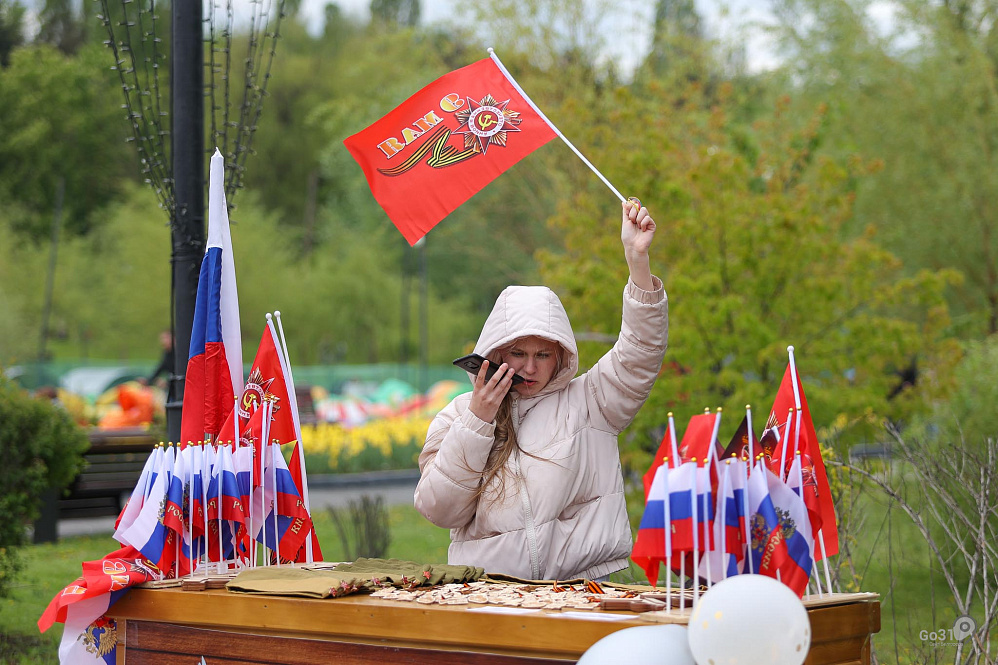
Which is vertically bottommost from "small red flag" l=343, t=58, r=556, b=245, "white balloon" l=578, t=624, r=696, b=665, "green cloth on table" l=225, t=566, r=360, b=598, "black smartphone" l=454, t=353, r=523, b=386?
"white balloon" l=578, t=624, r=696, b=665

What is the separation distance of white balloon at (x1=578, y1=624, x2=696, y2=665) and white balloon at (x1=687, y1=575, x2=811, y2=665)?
0.07 meters

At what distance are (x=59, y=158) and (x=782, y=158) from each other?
39.4 meters

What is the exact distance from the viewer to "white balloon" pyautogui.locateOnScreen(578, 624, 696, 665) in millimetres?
2787

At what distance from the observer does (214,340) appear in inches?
188

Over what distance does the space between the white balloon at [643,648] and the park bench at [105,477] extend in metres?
9.95

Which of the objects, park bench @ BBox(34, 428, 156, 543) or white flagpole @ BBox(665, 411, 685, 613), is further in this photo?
park bench @ BBox(34, 428, 156, 543)

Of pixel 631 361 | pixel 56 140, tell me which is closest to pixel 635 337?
pixel 631 361

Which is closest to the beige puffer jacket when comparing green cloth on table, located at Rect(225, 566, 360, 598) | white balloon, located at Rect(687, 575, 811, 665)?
green cloth on table, located at Rect(225, 566, 360, 598)

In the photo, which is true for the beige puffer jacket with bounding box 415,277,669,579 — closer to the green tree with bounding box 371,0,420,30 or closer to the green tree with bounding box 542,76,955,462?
the green tree with bounding box 542,76,955,462

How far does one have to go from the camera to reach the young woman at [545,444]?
3832 millimetres

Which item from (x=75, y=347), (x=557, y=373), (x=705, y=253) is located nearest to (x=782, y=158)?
(x=705, y=253)

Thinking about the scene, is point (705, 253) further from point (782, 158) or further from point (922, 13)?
point (922, 13)

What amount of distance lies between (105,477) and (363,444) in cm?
624

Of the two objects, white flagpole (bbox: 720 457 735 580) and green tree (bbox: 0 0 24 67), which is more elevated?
green tree (bbox: 0 0 24 67)
